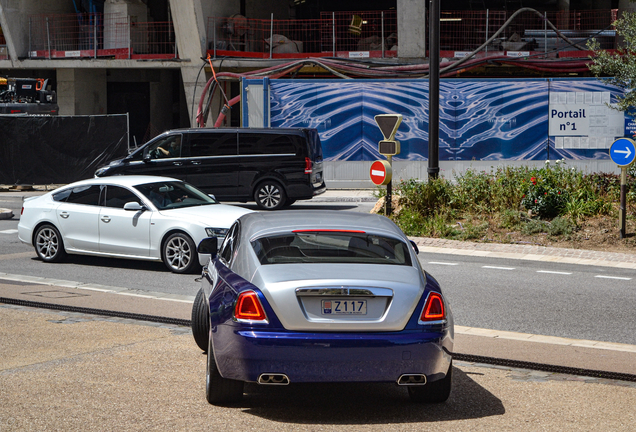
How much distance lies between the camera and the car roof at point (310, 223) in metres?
5.85

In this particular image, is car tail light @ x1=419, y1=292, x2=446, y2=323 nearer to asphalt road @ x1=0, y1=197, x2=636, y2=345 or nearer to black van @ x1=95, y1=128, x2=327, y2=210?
asphalt road @ x1=0, y1=197, x2=636, y2=345

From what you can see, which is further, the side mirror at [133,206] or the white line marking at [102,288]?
the side mirror at [133,206]

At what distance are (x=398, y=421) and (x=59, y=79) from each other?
34.4m

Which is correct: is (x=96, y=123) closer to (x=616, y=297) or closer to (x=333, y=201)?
(x=333, y=201)

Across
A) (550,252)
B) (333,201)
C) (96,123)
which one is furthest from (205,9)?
(550,252)

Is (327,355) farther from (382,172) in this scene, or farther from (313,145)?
(313,145)

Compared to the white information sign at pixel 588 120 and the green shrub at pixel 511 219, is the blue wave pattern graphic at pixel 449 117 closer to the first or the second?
the white information sign at pixel 588 120

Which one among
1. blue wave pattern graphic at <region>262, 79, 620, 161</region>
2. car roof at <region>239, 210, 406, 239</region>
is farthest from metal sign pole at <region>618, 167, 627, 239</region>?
blue wave pattern graphic at <region>262, 79, 620, 161</region>

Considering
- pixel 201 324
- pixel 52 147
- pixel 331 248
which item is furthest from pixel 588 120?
pixel 331 248

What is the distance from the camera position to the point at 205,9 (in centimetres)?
3222

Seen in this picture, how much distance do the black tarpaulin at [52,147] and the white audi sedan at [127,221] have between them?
13.3 metres

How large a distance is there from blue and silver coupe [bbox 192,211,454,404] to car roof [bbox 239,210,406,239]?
32cm

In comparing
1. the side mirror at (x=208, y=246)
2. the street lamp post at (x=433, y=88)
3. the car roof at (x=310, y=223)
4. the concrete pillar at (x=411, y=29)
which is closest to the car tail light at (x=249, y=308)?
the car roof at (x=310, y=223)

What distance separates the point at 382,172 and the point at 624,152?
447 cm
